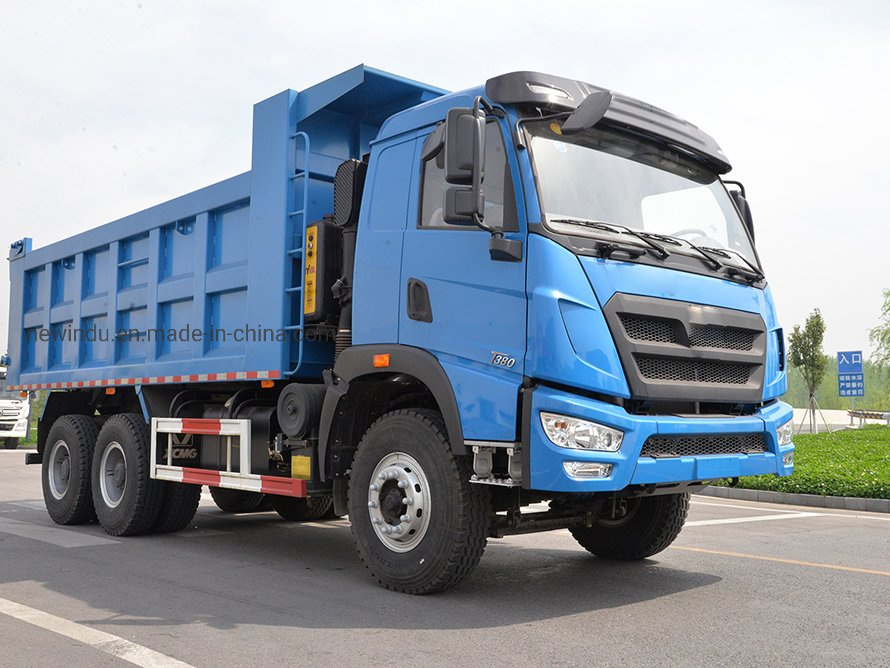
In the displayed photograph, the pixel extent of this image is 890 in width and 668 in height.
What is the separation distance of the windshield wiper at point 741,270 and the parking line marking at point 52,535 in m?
5.60

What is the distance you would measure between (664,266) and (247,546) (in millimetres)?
4436

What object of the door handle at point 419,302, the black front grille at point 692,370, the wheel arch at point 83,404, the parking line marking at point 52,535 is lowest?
the parking line marking at point 52,535

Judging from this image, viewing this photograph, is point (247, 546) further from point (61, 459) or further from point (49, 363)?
point (49, 363)

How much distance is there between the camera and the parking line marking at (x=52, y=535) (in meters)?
7.96

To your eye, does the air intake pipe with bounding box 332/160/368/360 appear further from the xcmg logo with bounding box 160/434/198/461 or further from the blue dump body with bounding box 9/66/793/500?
the xcmg logo with bounding box 160/434/198/461


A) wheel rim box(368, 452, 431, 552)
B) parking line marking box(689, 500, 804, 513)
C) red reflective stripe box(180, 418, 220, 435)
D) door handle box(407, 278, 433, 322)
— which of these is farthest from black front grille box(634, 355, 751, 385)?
→ parking line marking box(689, 500, 804, 513)

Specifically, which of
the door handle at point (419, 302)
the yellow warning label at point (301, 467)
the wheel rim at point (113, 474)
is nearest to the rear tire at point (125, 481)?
the wheel rim at point (113, 474)

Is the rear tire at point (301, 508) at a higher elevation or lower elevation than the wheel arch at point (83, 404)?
lower

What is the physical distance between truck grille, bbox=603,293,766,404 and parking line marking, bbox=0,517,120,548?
5.21 meters

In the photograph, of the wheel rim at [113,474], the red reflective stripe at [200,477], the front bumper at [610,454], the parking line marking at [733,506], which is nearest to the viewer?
the front bumper at [610,454]

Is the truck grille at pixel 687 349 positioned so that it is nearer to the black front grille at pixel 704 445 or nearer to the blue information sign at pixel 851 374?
the black front grille at pixel 704 445

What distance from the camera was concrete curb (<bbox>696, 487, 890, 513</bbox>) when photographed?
1115cm

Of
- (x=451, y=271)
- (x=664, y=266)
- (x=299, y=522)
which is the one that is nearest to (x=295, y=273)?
(x=451, y=271)

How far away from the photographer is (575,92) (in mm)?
5496
